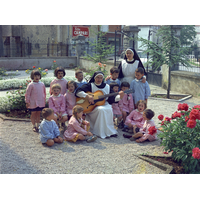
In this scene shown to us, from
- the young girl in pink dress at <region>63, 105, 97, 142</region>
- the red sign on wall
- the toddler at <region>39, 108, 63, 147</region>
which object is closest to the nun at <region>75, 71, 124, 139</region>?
the young girl in pink dress at <region>63, 105, 97, 142</region>

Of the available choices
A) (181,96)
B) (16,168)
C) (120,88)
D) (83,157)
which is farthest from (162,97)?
(16,168)

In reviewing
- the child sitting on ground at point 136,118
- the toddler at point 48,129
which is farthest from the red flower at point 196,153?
the toddler at point 48,129

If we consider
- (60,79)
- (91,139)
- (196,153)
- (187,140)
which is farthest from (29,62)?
(196,153)

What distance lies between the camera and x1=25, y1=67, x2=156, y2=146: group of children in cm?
544

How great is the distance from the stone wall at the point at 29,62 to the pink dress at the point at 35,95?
15506mm

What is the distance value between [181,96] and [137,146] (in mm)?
6301

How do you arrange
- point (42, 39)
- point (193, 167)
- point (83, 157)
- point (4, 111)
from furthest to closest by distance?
point (42, 39), point (4, 111), point (83, 157), point (193, 167)

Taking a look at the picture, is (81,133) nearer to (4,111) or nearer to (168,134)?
(168,134)

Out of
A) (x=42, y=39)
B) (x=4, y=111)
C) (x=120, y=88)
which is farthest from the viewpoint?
(x=42, y=39)

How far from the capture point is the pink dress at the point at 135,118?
6.19 meters

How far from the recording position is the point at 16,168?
14.2 feet

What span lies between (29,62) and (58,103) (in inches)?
637

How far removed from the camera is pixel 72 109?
612 cm

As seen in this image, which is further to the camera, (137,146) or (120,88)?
(120,88)
